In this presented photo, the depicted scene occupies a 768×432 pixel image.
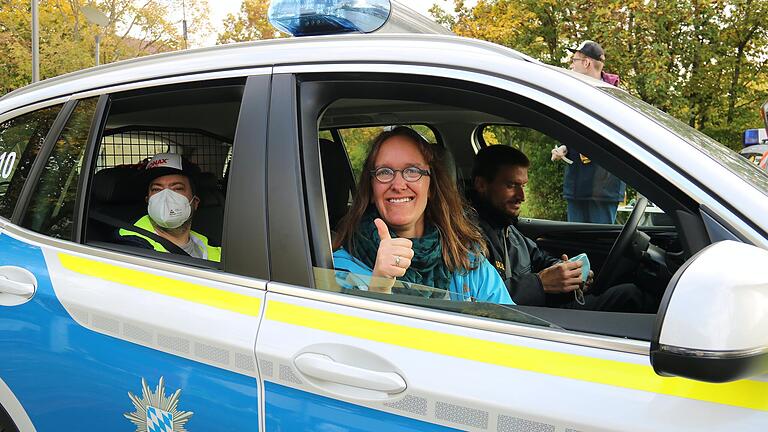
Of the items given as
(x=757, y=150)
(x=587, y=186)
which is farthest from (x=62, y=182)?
(x=757, y=150)

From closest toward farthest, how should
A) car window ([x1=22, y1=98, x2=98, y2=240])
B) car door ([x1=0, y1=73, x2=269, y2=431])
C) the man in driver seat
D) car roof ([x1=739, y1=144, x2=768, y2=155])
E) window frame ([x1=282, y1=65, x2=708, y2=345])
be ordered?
window frame ([x1=282, y1=65, x2=708, y2=345])
car door ([x1=0, y1=73, x2=269, y2=431])
car window ([x1=22, y1=98, x2=98, y2=240])
the man in driver seat
car roof ([x1=739, y1=144, x2=768, y2=155])

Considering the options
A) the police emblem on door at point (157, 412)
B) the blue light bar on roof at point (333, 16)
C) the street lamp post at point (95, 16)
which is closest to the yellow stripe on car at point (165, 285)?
the police emblem on door at point (157, 412)

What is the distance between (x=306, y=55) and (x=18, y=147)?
133 cm

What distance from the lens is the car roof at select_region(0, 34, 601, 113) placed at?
1636mm

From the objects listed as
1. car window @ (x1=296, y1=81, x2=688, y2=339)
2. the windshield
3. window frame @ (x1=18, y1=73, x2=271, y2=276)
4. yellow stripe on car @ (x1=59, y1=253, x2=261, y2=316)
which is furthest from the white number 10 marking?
the windshield

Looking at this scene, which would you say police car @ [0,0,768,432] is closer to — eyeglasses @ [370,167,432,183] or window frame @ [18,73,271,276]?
window frame @ [18,73,271,276]

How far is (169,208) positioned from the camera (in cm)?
284

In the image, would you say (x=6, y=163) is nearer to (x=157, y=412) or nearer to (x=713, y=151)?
(x=157, y=412)

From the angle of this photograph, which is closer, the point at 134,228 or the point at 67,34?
the point at 134,228

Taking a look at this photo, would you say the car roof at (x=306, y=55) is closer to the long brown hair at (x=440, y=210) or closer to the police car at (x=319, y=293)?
the police car at (x=319, y=293)

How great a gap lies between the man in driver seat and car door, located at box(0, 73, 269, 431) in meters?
1.15

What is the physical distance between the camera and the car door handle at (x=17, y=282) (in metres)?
2.04

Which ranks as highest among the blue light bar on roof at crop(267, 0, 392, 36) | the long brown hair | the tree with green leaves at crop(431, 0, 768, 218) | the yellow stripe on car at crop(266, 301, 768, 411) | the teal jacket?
the tree with green leaves at crop(431, 0, 768, 218)

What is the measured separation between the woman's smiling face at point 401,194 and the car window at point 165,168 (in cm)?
47
